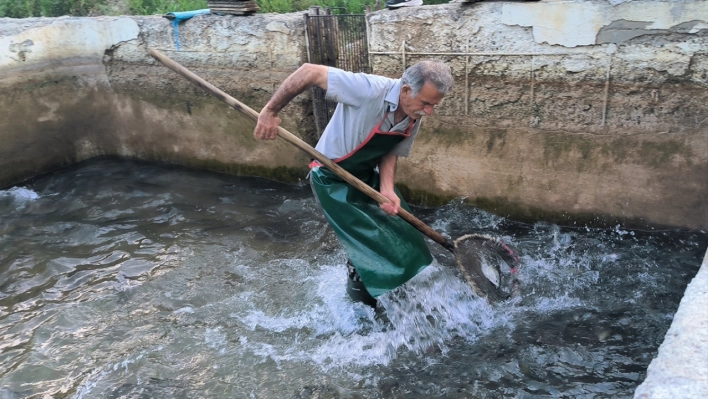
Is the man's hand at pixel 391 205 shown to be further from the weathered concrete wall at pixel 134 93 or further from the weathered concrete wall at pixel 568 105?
the weathered concrete wall at pixel 134 93

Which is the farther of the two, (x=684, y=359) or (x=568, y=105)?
(x=568, y=105)

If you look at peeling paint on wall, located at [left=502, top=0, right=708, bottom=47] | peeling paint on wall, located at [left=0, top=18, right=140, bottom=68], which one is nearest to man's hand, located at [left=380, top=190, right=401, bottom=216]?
peeling paint on wall, located at [left=502, top=0, right=708, bottom=47]

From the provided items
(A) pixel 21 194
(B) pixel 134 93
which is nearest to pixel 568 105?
(B) pixel 134 93

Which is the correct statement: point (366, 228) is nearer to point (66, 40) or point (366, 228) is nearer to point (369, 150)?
point (369, 150)

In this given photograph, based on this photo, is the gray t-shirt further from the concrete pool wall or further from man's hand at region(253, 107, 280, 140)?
the concrete pool wall

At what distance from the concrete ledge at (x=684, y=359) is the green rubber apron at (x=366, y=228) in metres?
1.52

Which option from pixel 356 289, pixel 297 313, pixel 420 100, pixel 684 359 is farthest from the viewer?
pixel 297 313

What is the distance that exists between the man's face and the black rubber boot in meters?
1.07

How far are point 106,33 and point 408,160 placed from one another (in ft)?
11.5

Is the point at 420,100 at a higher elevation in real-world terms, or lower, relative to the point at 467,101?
higher

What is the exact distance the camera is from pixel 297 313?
3.90 m

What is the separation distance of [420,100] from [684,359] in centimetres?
168

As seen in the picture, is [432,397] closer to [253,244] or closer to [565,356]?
[565,356]

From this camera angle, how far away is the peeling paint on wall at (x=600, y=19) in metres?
3.85
